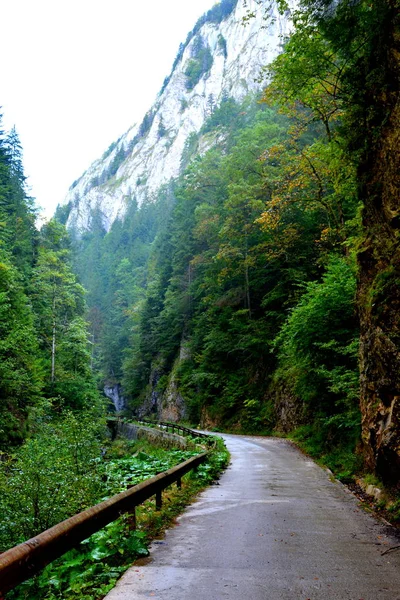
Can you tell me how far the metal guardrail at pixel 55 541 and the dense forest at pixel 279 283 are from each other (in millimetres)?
4829

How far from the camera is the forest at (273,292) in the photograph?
850cm

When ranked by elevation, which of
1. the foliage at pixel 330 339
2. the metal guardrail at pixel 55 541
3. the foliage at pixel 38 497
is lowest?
the foliage at pixel 38 497

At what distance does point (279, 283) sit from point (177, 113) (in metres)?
140

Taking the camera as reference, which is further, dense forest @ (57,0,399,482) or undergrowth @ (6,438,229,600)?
dense forest @ (57,0,399,482)

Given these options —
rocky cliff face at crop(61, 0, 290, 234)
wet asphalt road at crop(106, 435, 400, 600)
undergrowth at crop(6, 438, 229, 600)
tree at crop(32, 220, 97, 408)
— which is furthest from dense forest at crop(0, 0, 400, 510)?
rocky cliff face at crop(61, 0, 290, 234)

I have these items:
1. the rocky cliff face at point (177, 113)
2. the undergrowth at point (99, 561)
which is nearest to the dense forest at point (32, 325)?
the undergrowth at point (99, 561)

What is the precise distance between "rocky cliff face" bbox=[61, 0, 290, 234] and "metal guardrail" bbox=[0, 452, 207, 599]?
344 feet

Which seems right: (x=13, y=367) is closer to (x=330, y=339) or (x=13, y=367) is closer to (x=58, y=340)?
(x=58, y=340)

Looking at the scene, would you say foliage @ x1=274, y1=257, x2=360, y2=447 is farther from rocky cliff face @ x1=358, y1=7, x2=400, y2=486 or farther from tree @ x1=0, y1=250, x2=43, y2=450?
tree @ x1=0, y1=250, x2=43, y2=450

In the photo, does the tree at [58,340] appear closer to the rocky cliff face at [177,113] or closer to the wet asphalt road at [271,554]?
the wet asphalt road at [271,554]

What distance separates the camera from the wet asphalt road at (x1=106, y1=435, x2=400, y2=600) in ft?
12.0

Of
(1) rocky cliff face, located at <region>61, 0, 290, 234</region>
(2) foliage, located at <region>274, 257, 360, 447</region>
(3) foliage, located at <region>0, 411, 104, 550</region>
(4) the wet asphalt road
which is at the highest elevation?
(1) rocky cliff face, located at <region>61, 0, 290, 234</region>

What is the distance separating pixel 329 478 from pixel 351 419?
2.03 meters

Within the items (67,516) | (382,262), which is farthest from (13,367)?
(382,262)
